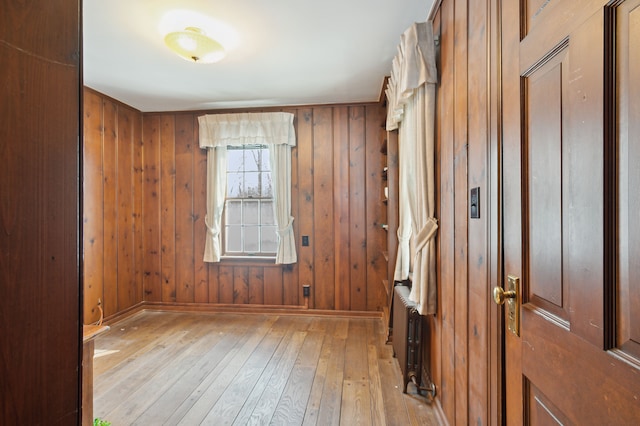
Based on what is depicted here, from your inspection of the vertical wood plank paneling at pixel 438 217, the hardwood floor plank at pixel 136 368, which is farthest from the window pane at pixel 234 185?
the vertical wood plank paneling at pixel 438 217

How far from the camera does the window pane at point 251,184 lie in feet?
12.6

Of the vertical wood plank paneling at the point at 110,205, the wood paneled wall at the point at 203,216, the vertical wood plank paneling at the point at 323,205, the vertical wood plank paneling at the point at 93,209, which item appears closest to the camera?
the vertical wood plank paneling at the point at 93,209


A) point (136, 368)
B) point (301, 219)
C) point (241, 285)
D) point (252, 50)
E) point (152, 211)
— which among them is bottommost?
point (136, 368)

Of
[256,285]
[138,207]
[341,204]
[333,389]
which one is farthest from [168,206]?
[333,389]

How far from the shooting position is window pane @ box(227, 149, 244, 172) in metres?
3.86

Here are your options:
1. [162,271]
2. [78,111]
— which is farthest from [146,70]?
[78,111]

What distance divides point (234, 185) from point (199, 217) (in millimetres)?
602

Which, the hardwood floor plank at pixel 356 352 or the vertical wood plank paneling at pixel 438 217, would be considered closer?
the vertical wood plank paneling at pixel 438 217

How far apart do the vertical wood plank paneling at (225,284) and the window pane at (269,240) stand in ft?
1.66

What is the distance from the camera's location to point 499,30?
1.05m

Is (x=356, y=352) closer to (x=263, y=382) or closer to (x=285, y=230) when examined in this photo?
(x=263, y=382)

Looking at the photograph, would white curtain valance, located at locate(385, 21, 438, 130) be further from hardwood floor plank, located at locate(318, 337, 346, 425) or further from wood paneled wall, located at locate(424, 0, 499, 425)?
hardwood floor plank, located at locate(318, 337, 346, 425)

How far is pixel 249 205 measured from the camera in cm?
388

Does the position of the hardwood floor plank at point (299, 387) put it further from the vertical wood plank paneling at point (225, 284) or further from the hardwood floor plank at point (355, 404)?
the vertical wood plank paneling at point (225, 284)
